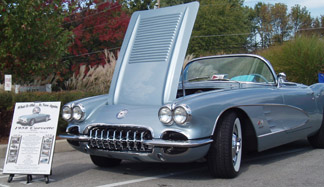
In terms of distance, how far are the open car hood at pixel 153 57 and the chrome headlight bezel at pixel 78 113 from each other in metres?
0.42

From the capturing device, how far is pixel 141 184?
4344mm

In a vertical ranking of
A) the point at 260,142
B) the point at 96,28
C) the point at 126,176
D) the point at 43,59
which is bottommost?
the point at 126,176

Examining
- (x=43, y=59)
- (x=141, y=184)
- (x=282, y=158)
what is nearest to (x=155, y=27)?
(x=141, y=184)

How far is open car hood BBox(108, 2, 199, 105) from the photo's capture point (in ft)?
16.0

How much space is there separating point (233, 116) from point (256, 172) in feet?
2.64

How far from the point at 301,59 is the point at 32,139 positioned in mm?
12380

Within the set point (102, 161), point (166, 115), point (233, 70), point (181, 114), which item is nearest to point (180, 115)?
point (181, 114)

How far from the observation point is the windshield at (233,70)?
5758 millimetres

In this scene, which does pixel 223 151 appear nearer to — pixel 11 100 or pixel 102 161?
pixel 102 161

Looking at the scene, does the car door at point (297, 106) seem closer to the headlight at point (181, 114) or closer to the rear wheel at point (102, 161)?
the headlight at point (181, 114)

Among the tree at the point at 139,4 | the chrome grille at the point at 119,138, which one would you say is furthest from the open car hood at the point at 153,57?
the tree at the point at 139,4

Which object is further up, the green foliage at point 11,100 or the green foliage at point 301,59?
the green foliage at point 301,59

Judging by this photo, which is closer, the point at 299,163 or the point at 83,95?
the point at 299,163

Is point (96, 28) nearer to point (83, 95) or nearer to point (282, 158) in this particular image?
point (83, 95)
